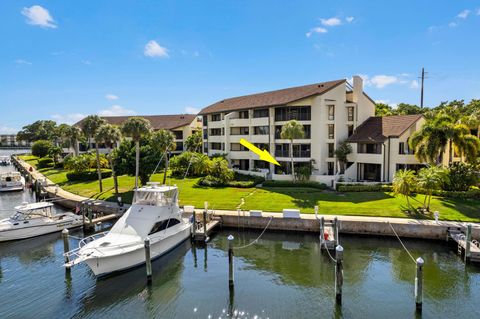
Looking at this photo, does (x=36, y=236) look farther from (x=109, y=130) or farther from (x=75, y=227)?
(x=109, y=130)

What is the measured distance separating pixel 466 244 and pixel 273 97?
3825 centimetres

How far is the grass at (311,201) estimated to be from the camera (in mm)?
33219

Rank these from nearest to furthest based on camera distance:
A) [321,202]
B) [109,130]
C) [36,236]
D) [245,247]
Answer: [245,247]
[36,236]
[321,202]
[109,130]

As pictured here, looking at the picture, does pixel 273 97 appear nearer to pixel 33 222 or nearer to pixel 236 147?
pixel 236 147

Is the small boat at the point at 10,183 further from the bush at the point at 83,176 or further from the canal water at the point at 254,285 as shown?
the canal water at the point at 254,285

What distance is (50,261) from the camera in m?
26.8

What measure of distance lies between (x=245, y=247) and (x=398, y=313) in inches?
549

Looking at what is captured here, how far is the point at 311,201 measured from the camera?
3856 centimetres

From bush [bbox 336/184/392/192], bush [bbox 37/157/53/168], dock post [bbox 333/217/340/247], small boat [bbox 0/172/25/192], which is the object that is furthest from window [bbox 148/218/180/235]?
bush [bbox 37/157/53/168]

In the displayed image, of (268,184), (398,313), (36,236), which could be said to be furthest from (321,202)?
(36,236)

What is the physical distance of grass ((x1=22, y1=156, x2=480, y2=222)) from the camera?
33.2 m

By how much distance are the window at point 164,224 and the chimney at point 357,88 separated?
36198 mm

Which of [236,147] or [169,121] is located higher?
[169,121]

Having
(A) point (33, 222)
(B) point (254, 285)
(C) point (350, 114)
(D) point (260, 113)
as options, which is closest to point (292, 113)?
(D) point (260, 113)
